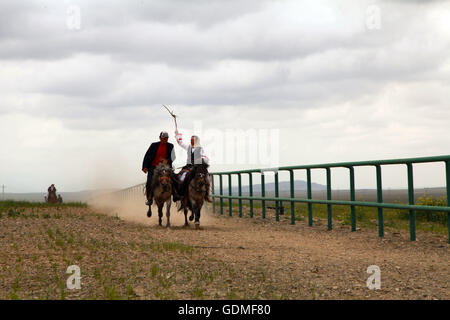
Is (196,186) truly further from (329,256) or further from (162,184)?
(329,256)

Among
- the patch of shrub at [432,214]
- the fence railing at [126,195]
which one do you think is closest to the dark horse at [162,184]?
the patch of shrub at [432,214]

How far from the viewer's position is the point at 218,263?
9.06 meters

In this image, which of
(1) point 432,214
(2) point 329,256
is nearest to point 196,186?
(2) point 329,256

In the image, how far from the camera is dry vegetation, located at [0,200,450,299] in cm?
706

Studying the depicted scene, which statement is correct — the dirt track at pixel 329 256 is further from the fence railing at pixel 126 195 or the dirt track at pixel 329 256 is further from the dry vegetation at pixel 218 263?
the fence railing at pixel 126 195

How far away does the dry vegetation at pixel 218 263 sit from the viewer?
7.06 meters

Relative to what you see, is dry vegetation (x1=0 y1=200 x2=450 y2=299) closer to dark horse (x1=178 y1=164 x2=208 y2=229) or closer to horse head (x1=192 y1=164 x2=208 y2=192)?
dark horse (x1=178 y1=164 x2=208 y2=229)

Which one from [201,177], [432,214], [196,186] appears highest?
[201,177]

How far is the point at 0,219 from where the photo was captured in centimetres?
1848

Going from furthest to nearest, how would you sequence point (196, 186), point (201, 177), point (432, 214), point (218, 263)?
point (432, 214), point (196, 186), point (201, 177), point (218, 263)

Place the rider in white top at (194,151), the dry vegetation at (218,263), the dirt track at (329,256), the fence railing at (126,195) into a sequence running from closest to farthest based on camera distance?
the dry vegetation at (218,263)
the dirt track at (329,256)
the rider in white top at (194,151)
the fence railing at (126,195)

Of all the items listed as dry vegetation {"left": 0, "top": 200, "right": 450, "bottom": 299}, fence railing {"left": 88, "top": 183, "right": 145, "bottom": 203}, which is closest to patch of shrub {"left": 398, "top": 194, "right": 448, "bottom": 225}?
dry vegetation {"left": 0, "top": 200, "right": 450, "bottom": 299}

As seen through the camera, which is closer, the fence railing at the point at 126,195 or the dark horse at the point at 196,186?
the dark horse at the point at 196,186
